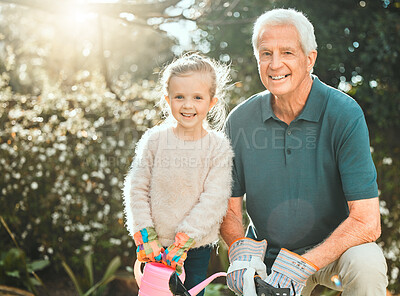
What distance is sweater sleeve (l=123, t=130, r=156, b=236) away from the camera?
2078mm

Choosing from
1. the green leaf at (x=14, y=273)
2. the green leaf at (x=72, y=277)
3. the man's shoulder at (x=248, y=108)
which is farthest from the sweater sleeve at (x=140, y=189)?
the green leaf at (x=14, y=273)

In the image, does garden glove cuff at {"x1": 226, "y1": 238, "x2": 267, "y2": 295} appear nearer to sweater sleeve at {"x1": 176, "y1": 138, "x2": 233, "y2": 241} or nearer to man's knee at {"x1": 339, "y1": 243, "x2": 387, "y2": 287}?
sweater sleeve at {"x1": 176, "y1": 138, "x2": 233, "y2": 241}

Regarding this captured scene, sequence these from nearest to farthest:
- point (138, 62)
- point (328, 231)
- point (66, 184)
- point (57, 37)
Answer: point (328, 231) < point (66, 184) < point (57, 37) < point (138, 62)

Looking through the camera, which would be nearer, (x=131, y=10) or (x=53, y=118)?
(x=53, y=118)

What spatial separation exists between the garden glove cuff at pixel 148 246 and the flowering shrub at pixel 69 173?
1.86 m

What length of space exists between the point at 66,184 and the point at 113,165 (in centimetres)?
47

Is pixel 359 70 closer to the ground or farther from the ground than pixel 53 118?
farther from the ground

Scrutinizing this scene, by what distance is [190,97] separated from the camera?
212cm

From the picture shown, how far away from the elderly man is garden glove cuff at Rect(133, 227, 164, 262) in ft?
1.22

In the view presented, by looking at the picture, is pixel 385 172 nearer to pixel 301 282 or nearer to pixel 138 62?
pixel 301 282

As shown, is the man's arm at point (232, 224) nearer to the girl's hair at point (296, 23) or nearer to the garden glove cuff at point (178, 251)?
the garden glove cuff at point (178, 251)

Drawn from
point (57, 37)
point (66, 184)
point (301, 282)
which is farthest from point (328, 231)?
point (57, 37)

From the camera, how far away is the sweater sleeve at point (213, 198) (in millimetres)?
2033

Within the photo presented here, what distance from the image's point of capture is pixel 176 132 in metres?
2.26
